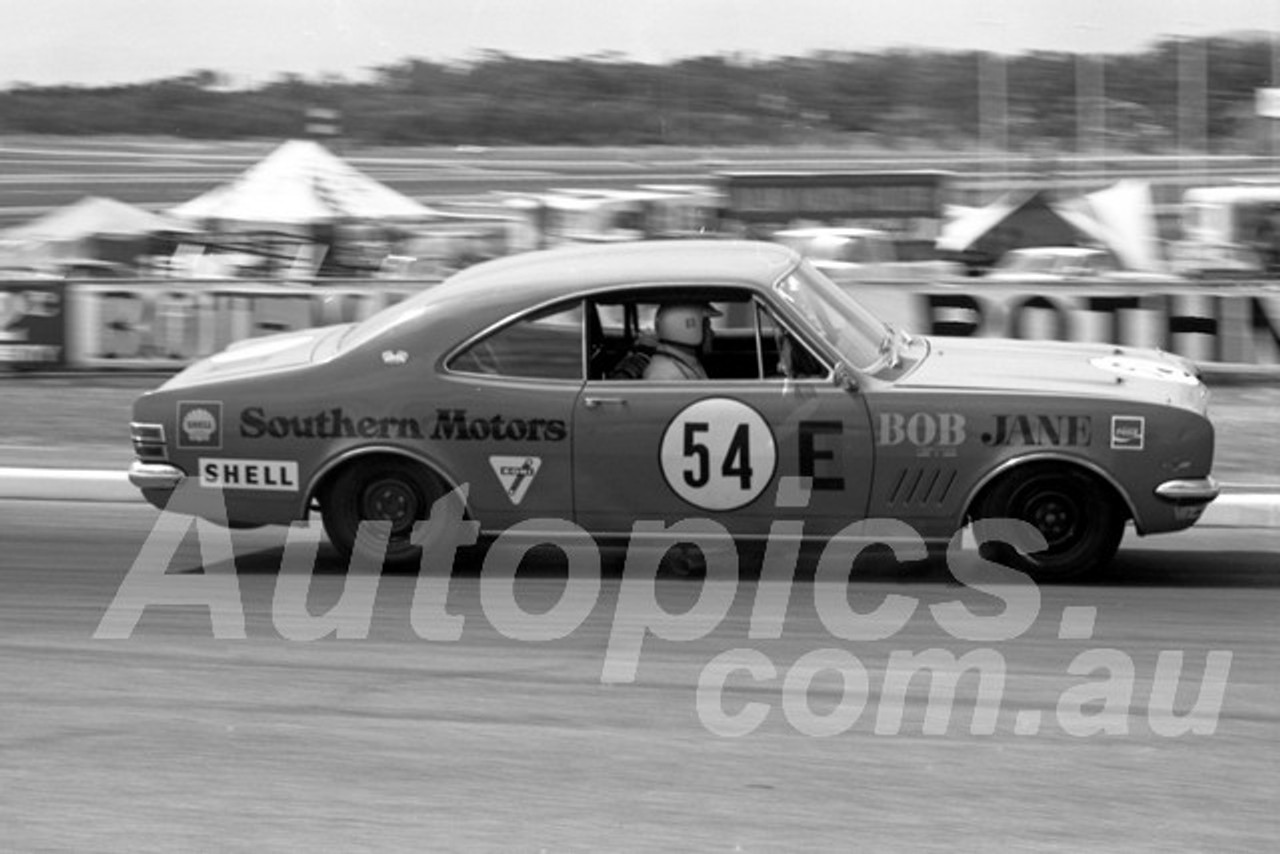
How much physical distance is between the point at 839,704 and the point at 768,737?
41cm

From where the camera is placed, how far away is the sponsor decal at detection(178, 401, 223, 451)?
8.17 m

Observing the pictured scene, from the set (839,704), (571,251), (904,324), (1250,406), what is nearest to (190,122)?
(904,324)

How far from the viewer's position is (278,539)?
30.1 feet

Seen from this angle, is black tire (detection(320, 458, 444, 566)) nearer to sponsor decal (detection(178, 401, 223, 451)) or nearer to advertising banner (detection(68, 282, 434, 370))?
sponsor decal (detection(178, 401, 223, 451))

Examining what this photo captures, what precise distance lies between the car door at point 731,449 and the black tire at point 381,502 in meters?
0.63

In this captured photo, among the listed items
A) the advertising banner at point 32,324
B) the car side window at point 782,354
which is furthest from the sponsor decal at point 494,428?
the advertising banner at point 32,324

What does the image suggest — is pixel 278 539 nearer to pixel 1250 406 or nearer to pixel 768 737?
pixel 768 737

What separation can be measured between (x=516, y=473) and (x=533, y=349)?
0.48 meters

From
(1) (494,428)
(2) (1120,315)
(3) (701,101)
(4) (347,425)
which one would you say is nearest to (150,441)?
(4) (347,425)

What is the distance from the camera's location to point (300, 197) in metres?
18.4

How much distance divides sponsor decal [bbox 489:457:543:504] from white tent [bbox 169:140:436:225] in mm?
10480

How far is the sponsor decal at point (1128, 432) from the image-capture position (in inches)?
303

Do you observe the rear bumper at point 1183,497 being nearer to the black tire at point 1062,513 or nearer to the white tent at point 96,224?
the black tire at point 1062,513

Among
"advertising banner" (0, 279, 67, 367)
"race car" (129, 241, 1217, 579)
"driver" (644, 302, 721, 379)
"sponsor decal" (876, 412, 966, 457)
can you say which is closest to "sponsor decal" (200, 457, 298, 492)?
"race car" (129, 241, 1217, 579)
